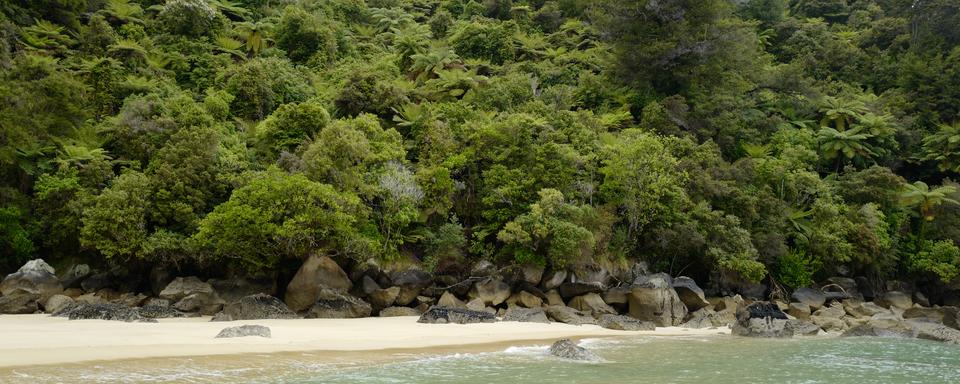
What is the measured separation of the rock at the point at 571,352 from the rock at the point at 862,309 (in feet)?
59.7

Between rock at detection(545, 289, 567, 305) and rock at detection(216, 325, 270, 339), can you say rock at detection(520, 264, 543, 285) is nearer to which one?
rock at detection(545, 289, 567, 305)

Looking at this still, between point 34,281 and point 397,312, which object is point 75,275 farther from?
point 397,312

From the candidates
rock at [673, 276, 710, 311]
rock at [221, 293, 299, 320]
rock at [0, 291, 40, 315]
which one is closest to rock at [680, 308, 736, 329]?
rock at [673, 276, 710, 311]

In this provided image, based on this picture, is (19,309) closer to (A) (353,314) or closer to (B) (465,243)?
(A) (353,314)

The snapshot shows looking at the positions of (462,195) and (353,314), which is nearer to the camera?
(353,314)

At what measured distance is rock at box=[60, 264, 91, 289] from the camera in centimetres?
2264

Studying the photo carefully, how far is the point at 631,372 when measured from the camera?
1212 centimetres

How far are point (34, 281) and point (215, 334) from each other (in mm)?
10274

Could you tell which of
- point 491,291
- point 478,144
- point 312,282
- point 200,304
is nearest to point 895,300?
point 491,291

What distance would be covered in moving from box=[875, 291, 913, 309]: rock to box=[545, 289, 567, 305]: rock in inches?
625

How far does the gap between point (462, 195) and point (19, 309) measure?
50.1 ft

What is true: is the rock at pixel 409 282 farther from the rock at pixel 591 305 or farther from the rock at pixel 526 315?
the rock at pixel 591 305

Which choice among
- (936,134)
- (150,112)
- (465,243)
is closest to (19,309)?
(150,112)

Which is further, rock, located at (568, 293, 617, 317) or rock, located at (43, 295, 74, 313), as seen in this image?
rock, located at (568, 293, 617, 317)
